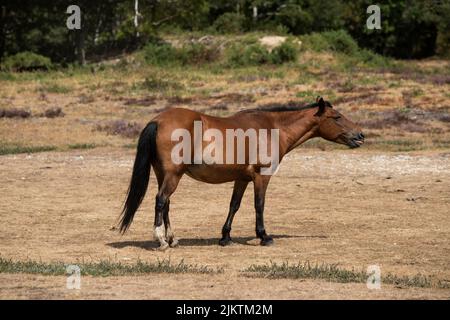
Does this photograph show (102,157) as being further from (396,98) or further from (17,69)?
(17,69)

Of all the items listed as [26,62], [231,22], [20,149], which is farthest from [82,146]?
[231,22]

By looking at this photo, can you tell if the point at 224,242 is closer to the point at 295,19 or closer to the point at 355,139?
the point at 355,139

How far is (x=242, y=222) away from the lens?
1580 centimetres

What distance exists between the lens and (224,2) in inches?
2249

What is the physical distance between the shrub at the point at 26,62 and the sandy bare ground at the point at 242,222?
2446 centimetres

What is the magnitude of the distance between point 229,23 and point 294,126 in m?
39.9

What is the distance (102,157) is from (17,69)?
82.1 ft

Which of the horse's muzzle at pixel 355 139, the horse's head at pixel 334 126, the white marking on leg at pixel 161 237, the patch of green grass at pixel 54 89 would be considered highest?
the horse's head at pixel 334 126

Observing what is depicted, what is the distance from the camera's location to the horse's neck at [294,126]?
13.9 meters

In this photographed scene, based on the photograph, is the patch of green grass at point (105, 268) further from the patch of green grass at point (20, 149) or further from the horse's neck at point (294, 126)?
the patch of green grass at point (20, 149)

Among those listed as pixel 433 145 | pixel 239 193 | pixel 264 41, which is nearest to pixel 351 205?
pixel 239 193

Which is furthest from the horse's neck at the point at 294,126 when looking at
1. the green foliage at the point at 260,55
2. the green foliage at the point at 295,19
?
the green foliage at the point at 295,19

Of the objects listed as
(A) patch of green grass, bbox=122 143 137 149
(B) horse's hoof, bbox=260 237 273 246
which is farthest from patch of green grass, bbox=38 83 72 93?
(B) horse's hoof, bbox=260 237 273 246

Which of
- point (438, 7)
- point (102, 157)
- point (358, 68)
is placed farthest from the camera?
point (438, 7)
